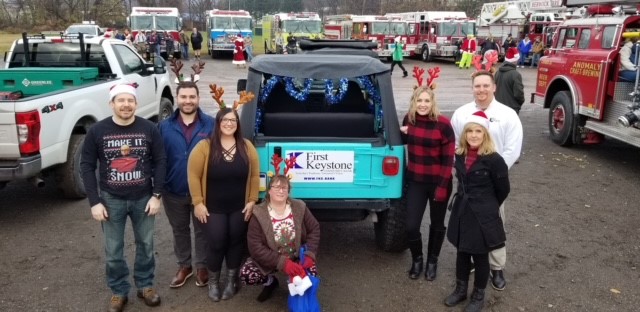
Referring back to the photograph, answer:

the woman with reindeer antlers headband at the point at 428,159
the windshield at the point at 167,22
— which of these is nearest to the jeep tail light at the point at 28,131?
the woman with reindeer antlers headband at the point at 428,159

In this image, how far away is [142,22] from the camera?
28.8 meters

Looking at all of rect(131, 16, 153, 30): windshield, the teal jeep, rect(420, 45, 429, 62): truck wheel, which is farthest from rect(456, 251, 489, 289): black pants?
rect(131, 16, 153, 30): windshield

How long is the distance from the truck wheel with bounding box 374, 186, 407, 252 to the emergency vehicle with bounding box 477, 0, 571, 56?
931 inches

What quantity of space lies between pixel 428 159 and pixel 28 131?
3.77 meters

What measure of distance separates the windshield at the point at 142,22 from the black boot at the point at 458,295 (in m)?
27.7

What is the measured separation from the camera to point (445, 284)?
4.38 metres

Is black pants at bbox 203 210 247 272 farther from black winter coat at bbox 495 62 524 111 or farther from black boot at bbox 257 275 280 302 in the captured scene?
black winter coat at bbox 495 62 524 111

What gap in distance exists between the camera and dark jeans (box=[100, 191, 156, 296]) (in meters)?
3.73

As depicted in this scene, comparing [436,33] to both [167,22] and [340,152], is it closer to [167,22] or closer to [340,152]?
[167,22]

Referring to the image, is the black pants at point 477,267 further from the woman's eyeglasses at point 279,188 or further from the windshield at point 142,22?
the windshield at point 142,22

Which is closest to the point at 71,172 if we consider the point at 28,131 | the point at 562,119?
the point at 28,131

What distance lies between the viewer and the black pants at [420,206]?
4.20 meters

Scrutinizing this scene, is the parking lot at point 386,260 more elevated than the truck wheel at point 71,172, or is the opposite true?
the truck wheel at point 71,172

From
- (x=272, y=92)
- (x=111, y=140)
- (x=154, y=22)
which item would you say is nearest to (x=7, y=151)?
(x=111, y=140)
